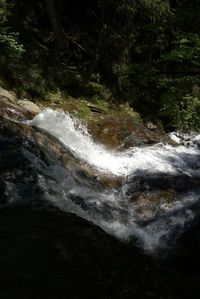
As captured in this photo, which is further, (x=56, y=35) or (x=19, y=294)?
(x=56, y=35)

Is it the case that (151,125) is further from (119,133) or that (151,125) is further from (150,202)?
(150,202)

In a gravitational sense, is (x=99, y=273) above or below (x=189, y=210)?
below

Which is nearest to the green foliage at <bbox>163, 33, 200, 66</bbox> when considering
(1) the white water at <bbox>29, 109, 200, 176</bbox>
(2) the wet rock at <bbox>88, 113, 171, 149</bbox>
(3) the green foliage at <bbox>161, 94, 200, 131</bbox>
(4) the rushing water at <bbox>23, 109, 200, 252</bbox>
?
(3) the green foliage at <bbox>161, 94, 200, 131</bbox>

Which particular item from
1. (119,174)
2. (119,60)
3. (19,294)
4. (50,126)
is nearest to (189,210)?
(119,174)

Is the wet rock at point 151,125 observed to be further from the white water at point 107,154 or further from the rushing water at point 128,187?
the white water at point 107,154

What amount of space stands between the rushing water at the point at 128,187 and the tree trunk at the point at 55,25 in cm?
594

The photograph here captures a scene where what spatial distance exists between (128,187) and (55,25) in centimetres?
1066

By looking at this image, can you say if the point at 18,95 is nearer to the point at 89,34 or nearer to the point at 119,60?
the point at 119,60

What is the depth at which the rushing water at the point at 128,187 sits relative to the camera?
793 cm

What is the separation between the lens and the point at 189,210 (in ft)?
28.5

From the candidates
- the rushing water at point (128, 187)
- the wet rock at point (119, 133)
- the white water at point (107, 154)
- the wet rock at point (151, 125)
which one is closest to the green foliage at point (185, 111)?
the rushing water at point (128, 187)

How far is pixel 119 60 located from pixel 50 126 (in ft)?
23.8

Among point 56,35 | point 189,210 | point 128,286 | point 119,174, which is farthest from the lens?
point 56,35

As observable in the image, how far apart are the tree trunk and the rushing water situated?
19.5 ft
